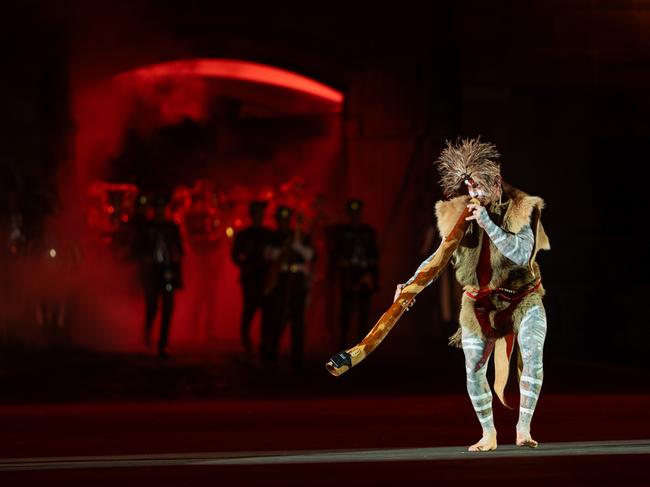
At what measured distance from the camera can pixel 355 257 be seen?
16875 mm

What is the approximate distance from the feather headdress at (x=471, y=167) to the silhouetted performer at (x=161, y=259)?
8.15 meters

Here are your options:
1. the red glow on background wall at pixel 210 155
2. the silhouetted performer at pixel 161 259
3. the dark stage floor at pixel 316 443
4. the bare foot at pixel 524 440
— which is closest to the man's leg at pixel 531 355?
the bare foot at pixel 524 440

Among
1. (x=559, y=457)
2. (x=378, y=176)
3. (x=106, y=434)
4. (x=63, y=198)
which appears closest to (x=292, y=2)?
(x=378, y=176)

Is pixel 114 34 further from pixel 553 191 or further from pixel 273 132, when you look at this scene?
pixel 553 191

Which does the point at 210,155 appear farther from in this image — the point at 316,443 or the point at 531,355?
the point at 531,355

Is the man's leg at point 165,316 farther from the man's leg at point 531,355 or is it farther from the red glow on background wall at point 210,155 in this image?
the man's leg at point 531,355

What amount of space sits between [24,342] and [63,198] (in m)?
3.19

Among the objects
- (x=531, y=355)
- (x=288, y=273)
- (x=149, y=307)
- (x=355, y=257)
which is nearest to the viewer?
(x=531, y=355)

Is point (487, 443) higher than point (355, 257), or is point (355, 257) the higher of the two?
point (355, 257)

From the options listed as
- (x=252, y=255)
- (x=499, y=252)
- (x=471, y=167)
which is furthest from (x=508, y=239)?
(x=252, y=255)

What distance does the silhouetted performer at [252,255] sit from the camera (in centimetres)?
1708

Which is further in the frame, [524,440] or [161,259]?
[161,259]

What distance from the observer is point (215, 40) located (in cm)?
2052

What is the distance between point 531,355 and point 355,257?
28.3 ft
